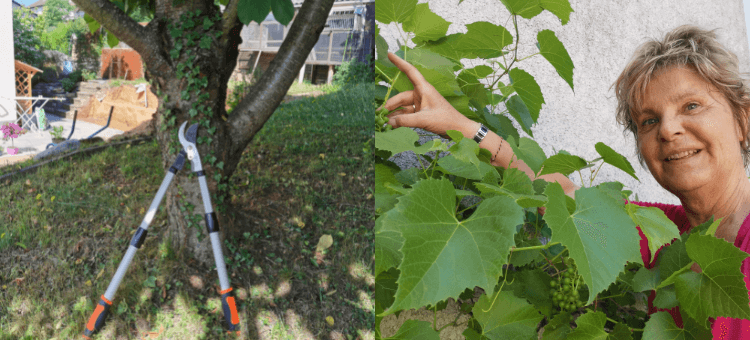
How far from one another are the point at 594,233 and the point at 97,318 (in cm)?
115

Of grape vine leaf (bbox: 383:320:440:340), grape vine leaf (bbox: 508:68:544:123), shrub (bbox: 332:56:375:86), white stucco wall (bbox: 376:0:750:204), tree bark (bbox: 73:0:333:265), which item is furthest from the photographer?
shrub (bbox: 332:56:375:86)

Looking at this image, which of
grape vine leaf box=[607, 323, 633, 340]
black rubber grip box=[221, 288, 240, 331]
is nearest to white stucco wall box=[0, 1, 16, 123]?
black rubber grip box=[221, 288, 240, 331]

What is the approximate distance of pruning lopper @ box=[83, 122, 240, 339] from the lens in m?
0.94

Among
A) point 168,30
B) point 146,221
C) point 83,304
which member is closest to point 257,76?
point 168,30

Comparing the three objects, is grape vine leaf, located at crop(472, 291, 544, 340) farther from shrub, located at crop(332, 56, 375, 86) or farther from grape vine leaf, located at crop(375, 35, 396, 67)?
shrub, located at crop(332, 56, 375, 86)

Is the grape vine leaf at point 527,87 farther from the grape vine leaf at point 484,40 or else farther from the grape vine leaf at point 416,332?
the grape vine leaf at point 416,332

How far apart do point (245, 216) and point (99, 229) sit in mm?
411

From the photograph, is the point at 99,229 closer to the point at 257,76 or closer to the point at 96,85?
the point at 96,85

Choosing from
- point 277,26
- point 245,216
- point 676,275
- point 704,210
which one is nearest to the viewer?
point 676,275

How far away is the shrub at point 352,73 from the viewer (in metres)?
1.33

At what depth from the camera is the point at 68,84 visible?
0.98m

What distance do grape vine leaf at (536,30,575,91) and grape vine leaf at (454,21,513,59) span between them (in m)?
0.03

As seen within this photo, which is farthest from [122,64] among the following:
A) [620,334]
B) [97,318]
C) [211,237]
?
[620,334]

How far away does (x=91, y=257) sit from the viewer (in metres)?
1.05
